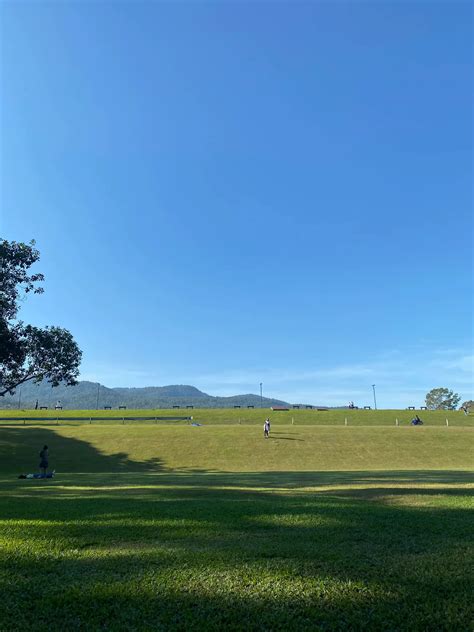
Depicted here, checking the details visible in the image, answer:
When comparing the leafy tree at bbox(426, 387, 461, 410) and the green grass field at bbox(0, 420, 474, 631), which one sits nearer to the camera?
the green grass field at bbox(0, 420, 474, 631)

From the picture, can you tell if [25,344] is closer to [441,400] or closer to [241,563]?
[241,563]

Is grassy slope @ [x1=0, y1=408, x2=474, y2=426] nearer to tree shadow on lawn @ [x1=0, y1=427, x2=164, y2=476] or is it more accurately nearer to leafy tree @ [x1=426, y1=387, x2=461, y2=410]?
tree shadow on lawn @ [x1=0, y1=427, x2=164, y2=476]

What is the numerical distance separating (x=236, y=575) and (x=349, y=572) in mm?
1442

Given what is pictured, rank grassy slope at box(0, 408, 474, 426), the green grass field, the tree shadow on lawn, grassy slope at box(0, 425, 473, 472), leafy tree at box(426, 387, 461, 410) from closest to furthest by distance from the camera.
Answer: the green grass field
the tree shadow on lawn
grassy slope at box(0, 425, 473, 472)
grassy slope at box(0, 408, 474, 426)
leafy tree at box(426, 387, 461, 410)

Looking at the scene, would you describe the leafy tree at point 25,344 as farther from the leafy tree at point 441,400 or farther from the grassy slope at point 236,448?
the leafy tree at point 441,400

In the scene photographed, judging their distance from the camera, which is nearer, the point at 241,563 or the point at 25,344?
the point at 241,563

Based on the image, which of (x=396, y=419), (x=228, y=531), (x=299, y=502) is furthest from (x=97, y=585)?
(x=396, y=419)

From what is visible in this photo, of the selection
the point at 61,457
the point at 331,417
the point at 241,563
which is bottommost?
the point at 61,457

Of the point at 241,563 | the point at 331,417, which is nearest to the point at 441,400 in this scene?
the point at 331,417

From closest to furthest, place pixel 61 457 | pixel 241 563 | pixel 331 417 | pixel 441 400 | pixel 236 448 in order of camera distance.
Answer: pixel 241 563
pixel 61 457
pixel 236 448
pixel 331 417
pixel 441 400

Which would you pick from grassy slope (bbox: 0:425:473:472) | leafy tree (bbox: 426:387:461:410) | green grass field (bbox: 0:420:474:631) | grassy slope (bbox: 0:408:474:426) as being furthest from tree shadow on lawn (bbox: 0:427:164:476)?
leafy tree (bbox: 426:387:461:410)

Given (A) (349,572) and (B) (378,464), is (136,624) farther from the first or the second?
(B) (378,464)

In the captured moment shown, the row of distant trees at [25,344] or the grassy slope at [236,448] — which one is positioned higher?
the row of distant trees at [25,344]

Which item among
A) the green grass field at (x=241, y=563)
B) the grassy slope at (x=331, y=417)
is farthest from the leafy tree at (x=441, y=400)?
the green grass field at (x=241, y=563)
